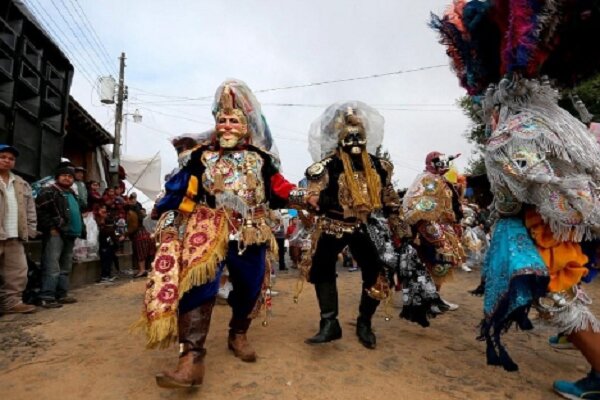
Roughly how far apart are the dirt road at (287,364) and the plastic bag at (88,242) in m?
2.88

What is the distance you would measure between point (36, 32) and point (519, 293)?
26.8 feet

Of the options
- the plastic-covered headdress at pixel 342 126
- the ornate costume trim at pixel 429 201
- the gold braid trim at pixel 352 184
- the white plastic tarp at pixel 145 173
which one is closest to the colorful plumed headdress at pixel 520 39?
the plastic-covered headdress at pixel 342 126

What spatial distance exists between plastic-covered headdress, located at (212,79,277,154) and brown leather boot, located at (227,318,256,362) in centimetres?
135

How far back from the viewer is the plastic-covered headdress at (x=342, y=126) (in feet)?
12.3

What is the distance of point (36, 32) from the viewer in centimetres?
736

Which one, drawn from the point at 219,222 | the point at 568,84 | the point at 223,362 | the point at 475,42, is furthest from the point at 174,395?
the point at 568,84

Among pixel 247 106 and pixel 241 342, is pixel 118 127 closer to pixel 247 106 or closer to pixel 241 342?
pixel 247 106

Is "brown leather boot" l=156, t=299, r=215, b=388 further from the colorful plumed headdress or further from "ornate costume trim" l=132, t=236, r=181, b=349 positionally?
the colorful plumed headdress

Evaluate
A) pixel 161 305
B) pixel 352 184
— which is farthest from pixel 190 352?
pixel 352 184

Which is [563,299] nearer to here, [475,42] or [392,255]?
[392,255]

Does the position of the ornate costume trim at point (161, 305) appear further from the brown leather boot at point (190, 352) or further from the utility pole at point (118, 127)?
the utility pole at point (118, 127)

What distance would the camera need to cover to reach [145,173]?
14211 millimetres

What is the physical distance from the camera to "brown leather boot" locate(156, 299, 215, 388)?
2.42 m

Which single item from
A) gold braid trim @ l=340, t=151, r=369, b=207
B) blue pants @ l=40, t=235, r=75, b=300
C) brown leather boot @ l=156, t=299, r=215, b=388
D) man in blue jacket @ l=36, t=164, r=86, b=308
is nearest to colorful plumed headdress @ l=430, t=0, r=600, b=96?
gold braid trim @ l=340, t=151, r=369, b=207
